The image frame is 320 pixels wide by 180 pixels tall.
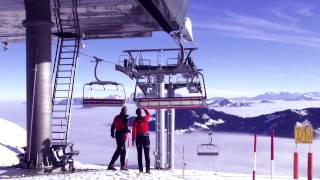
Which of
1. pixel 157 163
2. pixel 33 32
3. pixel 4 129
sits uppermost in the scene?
pixel 33 32

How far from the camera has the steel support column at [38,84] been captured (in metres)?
12.5

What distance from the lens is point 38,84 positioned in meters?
12.4

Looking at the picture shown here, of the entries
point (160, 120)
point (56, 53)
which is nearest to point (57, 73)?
point (56, 53)

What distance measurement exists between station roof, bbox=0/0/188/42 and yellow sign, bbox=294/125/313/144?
467cm

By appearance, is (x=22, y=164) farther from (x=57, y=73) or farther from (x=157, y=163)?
(x=157, y=163)

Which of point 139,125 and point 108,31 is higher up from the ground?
point 108,31

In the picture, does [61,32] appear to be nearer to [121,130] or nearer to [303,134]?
[121,130]

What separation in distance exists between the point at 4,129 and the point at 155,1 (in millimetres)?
18123

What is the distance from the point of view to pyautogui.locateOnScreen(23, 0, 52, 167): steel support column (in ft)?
40.9

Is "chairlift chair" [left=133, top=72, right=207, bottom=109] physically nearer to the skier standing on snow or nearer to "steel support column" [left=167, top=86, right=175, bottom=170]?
the skier standing on snow

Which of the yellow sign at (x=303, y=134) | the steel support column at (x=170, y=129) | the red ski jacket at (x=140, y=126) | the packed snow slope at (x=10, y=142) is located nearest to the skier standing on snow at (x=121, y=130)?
the red ski jacket at (x=140, y=126)

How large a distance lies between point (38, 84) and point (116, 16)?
3576mm

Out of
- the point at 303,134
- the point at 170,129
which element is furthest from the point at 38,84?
the point at 170,129

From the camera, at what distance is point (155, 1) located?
37.9 ft
